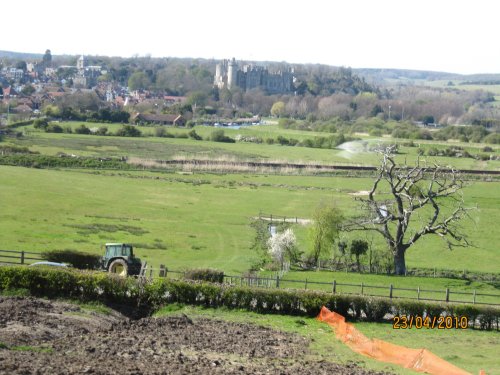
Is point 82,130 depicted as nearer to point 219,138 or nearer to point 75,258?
point 219,138

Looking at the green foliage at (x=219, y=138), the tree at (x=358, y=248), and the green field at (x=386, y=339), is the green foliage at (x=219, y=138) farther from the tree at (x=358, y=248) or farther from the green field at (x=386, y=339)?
the green field at (x=386, y=339)

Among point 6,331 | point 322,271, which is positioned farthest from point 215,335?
point 322,271

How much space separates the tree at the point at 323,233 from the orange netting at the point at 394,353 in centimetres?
1394

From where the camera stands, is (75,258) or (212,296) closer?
(212,296)

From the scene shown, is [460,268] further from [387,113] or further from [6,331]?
[387,113]

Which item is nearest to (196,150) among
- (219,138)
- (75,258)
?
(219,138)

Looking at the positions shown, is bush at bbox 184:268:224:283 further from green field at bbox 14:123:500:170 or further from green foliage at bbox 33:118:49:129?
green foliage at bbox 33:118:49:129

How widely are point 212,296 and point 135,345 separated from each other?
23.5 ft

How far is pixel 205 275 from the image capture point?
30.0 m

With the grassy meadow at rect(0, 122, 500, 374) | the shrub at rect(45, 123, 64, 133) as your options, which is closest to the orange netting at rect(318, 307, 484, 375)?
the grassy meadow at rect(0, 122, 500, 374)

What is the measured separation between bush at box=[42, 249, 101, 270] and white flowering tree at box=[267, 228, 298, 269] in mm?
9367

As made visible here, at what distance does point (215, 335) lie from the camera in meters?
22.9

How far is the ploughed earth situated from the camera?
17953 millimetres

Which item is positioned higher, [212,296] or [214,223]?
[212,296]
